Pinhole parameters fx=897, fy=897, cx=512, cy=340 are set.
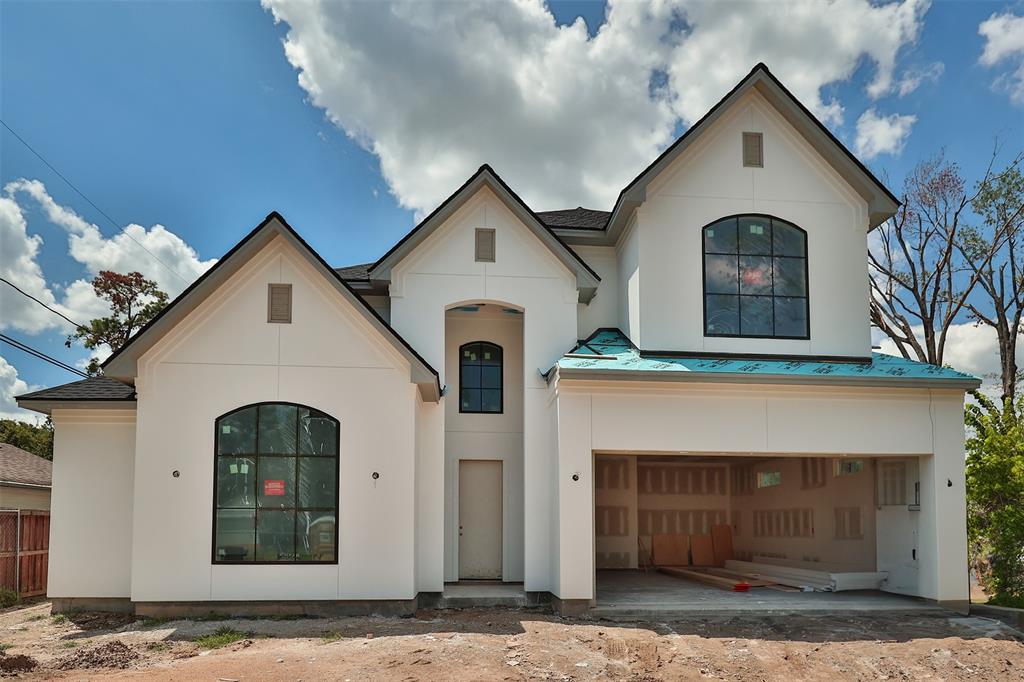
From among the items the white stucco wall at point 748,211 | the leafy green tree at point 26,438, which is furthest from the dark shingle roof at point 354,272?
the leafy green tree at point 26,438

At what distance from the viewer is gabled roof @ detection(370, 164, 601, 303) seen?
671 inches

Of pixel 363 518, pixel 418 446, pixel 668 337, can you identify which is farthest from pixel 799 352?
pixel 363 518

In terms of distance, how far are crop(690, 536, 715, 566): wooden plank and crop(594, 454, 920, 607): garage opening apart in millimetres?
27

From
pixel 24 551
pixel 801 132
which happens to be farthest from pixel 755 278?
pixel 24 551

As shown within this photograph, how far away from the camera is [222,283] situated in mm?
15141

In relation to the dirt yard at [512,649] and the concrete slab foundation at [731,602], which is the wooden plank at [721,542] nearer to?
the concrete slab foundation at [731,602]

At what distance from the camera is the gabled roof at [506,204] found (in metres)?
17.0

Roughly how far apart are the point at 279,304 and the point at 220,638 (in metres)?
5.47

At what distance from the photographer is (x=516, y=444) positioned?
18.5 meters

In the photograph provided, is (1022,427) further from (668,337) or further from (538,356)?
(538,356)

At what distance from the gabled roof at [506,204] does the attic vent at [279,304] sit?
2120mm

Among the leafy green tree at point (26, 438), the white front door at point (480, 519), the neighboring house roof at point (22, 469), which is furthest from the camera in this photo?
the leafy green tree at point (26, 438)

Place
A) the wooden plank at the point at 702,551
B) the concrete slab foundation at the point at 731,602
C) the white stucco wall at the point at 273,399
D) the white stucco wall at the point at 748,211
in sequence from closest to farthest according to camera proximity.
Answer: the white stucco wall at the point at 273,399
the concrete slab foundation at the point at 731,602
the white stucco wall at the point at 748,211
the wooden plank at the point at 702,551

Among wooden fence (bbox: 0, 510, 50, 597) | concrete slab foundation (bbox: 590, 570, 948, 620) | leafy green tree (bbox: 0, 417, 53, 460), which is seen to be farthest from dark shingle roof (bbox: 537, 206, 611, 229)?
leafy green tree (bbox: 0, 417, 53, 460)
